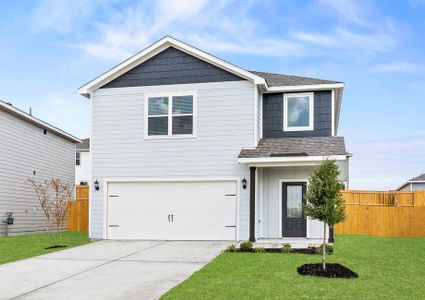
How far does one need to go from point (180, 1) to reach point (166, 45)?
2162 mm

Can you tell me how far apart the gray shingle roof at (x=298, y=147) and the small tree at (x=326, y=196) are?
5.16 meters

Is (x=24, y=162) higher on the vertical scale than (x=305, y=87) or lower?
lower

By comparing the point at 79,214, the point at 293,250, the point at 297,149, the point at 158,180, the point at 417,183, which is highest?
the point at 297,149

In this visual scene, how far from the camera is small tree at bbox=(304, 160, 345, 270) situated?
10164 millimetres

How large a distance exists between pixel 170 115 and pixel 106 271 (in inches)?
302

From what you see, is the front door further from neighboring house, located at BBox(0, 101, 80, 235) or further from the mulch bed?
neighboring house, located at BBox(0, 101, 80, 235)

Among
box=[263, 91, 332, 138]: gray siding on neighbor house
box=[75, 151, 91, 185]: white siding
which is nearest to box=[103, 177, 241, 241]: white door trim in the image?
box=[263, 91, 332, 138]: gray siding on neighbor house

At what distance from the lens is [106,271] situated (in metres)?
10.5

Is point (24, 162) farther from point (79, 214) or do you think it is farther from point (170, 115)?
point (170, 115)

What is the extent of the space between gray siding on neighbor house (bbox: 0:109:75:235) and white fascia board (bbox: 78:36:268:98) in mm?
4842

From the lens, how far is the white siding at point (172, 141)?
54.0ft

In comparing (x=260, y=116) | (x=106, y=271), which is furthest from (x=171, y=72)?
(x=106, y=271)

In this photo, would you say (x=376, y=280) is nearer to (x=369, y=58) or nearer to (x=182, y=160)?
(x=182, y=160)

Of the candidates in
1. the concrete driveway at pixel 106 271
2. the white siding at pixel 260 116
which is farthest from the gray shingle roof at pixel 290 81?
the concrete driveway at pixel 106 271
